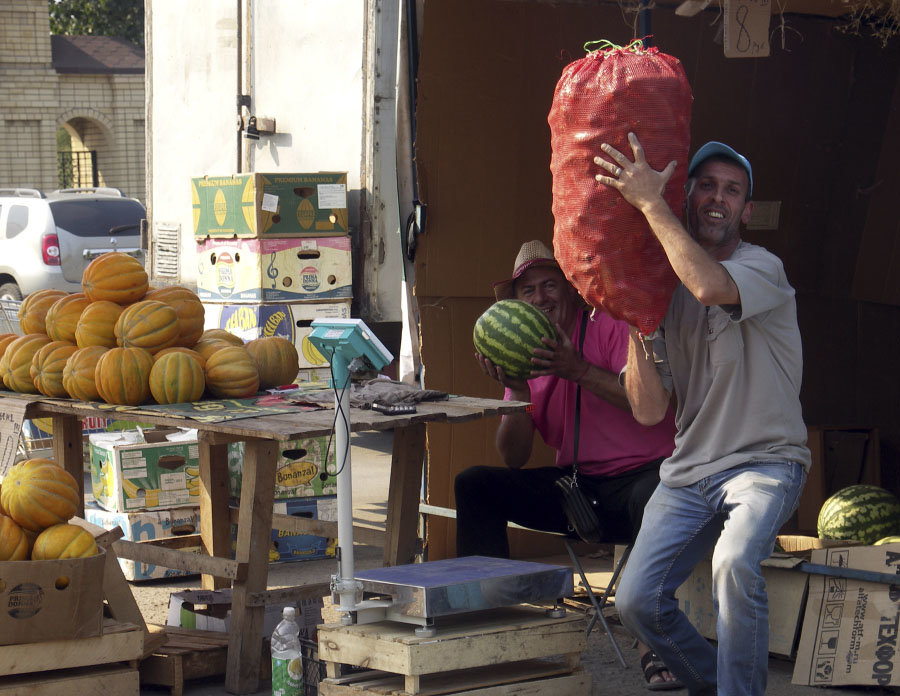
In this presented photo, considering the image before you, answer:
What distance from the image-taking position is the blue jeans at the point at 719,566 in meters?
3.57

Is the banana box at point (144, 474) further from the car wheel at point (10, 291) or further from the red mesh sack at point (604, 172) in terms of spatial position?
the car wheel at point (10, 291)

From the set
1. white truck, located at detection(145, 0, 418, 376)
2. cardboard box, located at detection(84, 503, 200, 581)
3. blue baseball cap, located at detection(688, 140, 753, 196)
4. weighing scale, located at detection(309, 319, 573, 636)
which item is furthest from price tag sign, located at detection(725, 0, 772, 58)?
cardboard box, located at detection(84, 503, 200, 581)

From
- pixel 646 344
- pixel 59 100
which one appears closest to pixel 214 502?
pixel 646 344

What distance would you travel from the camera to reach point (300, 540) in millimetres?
6871

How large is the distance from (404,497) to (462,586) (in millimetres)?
1419

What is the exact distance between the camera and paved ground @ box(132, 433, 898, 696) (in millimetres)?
4699

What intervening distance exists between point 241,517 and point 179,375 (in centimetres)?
67

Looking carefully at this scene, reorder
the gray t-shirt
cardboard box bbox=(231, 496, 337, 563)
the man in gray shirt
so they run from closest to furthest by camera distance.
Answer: the man in gray shirt < the gray t-shirt < cardboard box bbox=(231, 496, 337, 563)

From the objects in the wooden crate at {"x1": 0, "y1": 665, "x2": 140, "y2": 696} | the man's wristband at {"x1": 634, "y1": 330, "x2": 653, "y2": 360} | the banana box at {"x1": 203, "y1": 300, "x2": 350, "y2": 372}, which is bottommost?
the wooden crate at {"x1": 0, "y1": 665, "x2": 140, "y2": 696}

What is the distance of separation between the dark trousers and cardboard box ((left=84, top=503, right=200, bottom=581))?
7.16 ft

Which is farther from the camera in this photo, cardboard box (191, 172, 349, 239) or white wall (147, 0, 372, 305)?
white wall (147, 0, 372, 305)

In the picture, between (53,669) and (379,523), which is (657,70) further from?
(379,523)

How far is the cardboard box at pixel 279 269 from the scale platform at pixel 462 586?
176 inches

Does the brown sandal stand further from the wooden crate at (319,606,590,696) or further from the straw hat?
the straw hat
